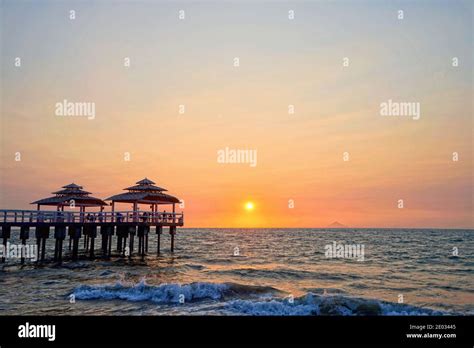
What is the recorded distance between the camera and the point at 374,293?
2358cm

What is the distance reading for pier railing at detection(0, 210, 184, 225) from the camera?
30.5 m

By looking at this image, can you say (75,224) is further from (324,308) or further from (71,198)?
(324,308)

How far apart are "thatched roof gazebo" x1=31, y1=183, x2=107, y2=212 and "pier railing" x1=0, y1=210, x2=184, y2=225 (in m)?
2.99

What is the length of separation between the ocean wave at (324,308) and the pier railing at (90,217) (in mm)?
18318

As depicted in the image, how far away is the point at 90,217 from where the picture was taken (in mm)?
34594

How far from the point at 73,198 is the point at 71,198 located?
21 centimetres

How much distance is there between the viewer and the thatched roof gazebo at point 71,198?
3609 centimetres

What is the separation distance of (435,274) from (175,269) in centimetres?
2001

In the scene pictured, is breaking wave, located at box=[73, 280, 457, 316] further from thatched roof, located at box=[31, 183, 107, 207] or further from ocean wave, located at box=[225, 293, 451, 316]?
thatched roof, located at box=[31, 183, 107, 207]

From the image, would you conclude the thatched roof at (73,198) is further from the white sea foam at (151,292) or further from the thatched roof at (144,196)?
the white sea foam at (151,292)
